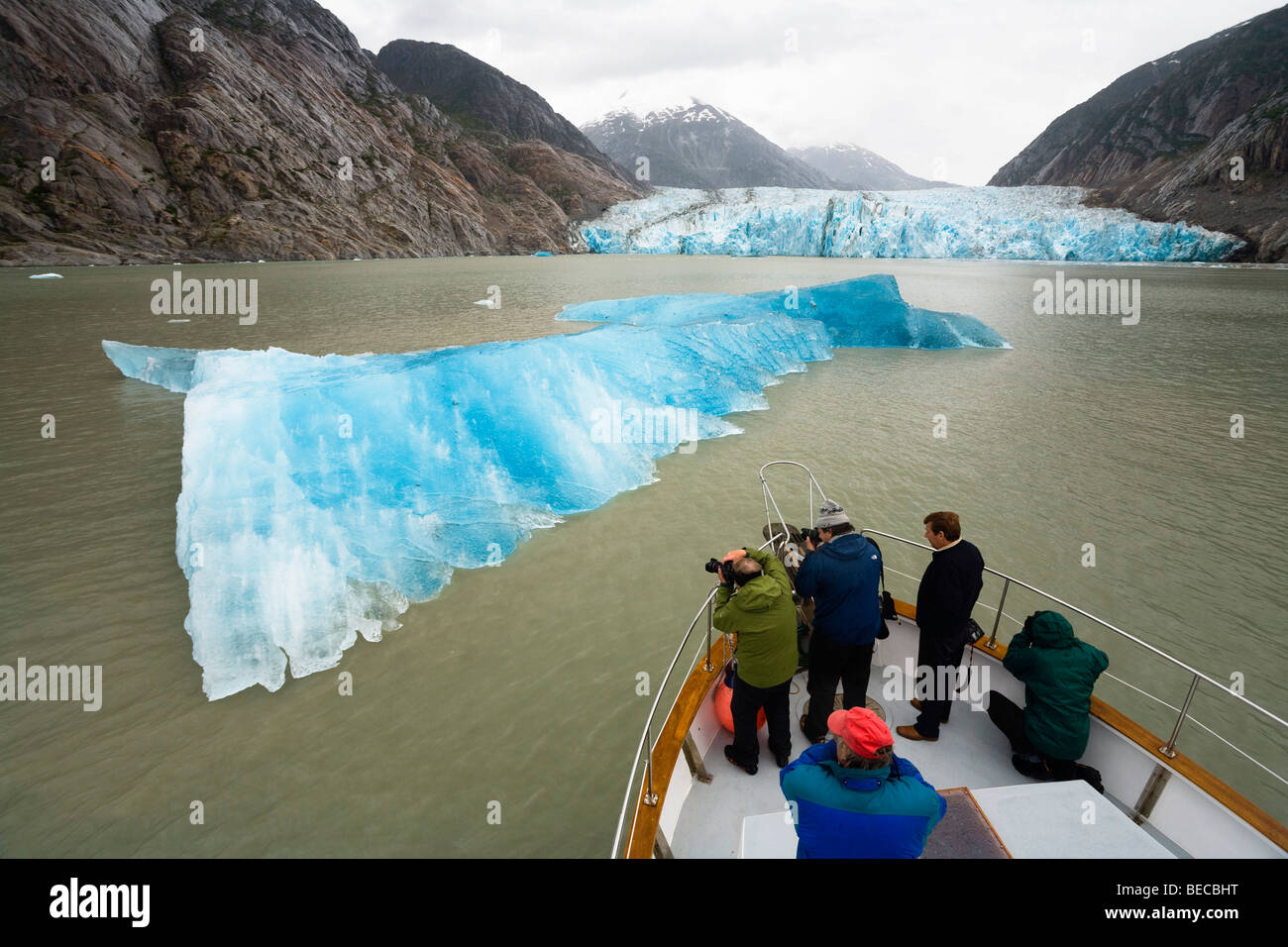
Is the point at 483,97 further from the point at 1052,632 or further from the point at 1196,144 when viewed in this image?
the point at 1052,632

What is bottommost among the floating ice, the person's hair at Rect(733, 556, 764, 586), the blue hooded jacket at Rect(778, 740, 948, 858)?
the blue hooded jacket at Rect(778, 740, 948, 858)

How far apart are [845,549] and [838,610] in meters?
0.47

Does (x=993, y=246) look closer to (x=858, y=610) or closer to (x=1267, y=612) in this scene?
(x=1267, y=612)

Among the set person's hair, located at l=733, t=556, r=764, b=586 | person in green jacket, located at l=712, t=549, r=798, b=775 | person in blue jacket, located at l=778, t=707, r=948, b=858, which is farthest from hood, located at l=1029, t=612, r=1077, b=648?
person in blue jacket, located at l=778, t=707, r=948, b=858

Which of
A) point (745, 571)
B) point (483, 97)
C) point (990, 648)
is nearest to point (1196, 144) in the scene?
point (990, 648)

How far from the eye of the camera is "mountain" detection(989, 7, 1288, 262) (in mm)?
68562

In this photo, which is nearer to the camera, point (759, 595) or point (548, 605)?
point (759, 595)

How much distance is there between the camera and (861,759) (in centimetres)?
247

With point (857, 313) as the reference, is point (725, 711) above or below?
below

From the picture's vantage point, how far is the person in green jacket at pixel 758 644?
402 cm

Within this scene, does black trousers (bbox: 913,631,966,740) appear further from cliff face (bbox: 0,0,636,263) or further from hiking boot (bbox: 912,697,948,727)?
cliff face (bbox: 0,0,636,263)

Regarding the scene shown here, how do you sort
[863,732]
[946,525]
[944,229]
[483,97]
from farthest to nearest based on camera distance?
[483,97] < [944,229] < [946,525] < [863,732]
